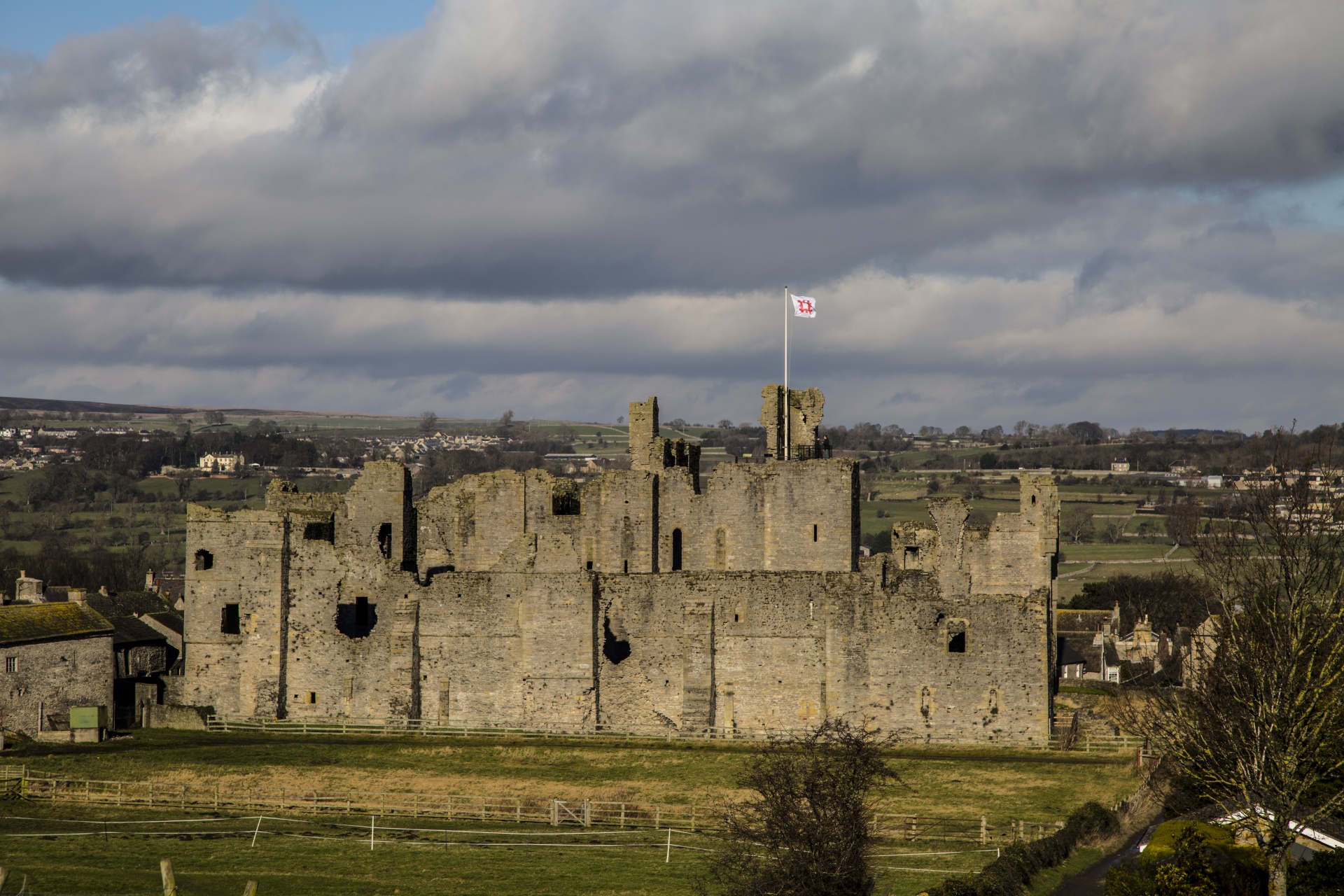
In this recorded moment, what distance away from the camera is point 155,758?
50.7 m

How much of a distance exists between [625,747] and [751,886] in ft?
74.3

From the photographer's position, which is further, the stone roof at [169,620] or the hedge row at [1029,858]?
the stone roof at [169,620]

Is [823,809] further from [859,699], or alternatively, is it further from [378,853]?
[859,699]

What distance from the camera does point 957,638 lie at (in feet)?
173

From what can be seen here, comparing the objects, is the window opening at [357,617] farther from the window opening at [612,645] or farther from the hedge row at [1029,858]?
the hedge row at [1029,858]

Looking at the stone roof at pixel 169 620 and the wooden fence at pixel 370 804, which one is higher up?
the stone roof at pixel 169 620

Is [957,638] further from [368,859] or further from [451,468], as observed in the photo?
[451,468]

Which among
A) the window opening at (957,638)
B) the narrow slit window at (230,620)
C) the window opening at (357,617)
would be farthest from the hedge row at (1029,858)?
the narrow slit window at (230,620)

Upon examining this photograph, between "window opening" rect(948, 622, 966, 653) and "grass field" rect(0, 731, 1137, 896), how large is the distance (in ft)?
11.7

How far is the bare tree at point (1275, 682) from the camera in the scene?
31.8 m

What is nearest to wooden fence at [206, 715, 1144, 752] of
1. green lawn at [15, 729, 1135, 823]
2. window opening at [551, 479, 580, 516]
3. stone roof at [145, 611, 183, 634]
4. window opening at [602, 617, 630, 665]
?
green lawn at [15, 729, 1135, 823]

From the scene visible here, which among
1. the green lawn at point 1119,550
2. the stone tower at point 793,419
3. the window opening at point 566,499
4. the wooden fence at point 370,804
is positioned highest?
the stone tower at point 793,419

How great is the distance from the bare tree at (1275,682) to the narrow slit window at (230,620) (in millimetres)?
36638

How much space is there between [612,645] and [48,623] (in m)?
20.9
